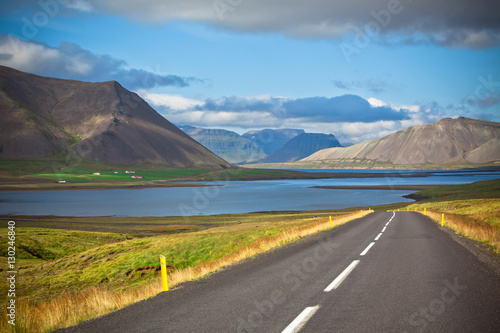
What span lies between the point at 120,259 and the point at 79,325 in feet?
66.7

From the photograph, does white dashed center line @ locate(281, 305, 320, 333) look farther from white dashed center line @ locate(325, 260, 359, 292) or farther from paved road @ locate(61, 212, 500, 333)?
white dashed center line @ locate(325, 260, 359, 292)

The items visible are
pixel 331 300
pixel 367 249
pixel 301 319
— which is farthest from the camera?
pixel 367 249

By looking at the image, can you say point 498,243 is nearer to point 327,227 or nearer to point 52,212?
point 327,227

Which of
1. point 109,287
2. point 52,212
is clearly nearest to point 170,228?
point 109,287

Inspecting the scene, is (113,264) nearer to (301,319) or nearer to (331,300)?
(331,300)

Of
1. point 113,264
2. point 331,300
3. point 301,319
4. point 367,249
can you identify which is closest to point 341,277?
point 331,300

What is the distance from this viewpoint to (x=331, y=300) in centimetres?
844

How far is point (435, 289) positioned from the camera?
31.0 feet

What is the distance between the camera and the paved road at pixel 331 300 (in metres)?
7.01

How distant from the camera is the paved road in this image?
7012 millimetres

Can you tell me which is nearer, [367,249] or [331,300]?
[331,300]

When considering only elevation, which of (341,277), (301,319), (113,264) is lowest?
(113,264)

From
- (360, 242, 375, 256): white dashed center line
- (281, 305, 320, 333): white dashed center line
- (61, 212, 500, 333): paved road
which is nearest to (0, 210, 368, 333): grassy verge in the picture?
(61, 212, 500, 333): paved road

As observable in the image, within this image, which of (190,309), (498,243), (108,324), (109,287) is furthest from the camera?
(109,287)
